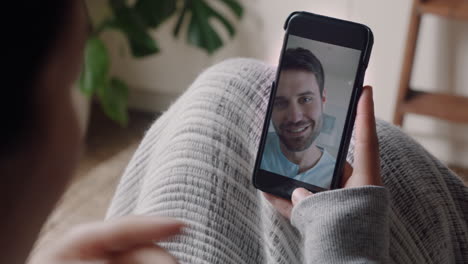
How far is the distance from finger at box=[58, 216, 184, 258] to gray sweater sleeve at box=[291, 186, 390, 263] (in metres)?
0.20

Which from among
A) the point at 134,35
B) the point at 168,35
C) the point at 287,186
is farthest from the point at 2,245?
the point at 168,35

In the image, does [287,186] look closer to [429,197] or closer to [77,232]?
[429,197]

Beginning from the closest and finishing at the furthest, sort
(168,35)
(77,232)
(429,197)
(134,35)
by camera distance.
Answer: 1. (77,232)
2. (429,197)
3. (134,35)
4. (168,35)

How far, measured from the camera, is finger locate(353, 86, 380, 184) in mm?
572

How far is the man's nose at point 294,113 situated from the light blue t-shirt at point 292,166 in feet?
0.08

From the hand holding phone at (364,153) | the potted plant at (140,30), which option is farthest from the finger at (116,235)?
the potted plant at (140,30)

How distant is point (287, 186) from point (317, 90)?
0.10 metres

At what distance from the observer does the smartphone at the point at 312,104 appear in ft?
2.08

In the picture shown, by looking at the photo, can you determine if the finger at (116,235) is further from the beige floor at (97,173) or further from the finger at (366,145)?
the beige floor at (97,173)

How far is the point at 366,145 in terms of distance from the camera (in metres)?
0.58

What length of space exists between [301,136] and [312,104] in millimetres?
37

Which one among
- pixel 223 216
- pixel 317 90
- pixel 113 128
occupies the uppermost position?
pixel 317 90

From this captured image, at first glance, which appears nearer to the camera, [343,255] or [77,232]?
[77,232]

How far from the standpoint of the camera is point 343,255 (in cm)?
52
